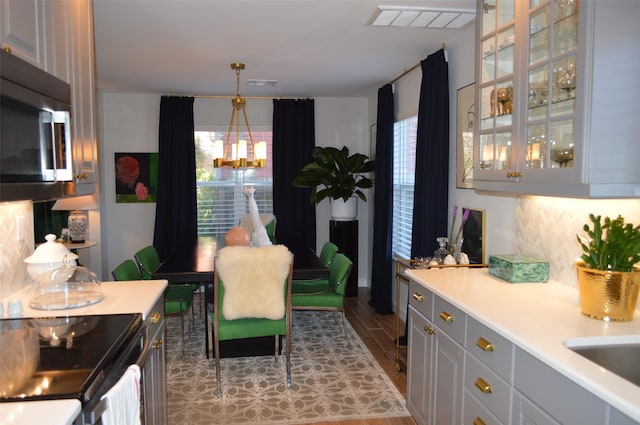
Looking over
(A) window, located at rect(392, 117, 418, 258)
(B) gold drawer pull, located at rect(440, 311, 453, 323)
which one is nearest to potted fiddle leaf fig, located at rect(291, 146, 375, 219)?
(A) window, located at rect(392, 117, 418, 258)

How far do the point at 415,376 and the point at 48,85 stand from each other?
2.36 m

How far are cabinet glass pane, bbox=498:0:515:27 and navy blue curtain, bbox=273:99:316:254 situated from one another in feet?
12.8

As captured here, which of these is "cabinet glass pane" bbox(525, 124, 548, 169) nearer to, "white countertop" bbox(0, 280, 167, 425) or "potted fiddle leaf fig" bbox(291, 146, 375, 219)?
"white countertop" bbox(0, 280, 167, 425)

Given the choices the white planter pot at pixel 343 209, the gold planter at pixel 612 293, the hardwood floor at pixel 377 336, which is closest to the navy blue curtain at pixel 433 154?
the hardwood floor at pixel 377 336

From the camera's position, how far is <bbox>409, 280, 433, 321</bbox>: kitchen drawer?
257 cm

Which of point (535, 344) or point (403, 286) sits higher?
point (535, 344)

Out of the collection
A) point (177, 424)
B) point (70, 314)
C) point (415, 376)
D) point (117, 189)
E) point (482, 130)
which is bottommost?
point (177, 424)

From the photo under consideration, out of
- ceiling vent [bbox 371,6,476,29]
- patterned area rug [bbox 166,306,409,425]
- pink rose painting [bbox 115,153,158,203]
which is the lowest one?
patterned area rug [bbox 166,306,409,425]

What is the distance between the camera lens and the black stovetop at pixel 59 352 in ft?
4.27

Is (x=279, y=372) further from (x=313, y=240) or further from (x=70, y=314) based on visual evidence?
(x=313, y=240)

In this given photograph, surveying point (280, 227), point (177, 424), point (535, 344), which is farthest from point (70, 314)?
point (280, 227)

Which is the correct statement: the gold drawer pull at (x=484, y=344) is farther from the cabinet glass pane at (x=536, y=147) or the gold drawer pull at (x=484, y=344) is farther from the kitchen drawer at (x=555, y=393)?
the cabinet glass pane at (x=536, y=147)

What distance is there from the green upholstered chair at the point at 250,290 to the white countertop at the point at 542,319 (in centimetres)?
93

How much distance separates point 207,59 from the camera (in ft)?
13.7
